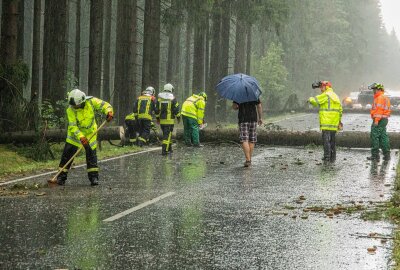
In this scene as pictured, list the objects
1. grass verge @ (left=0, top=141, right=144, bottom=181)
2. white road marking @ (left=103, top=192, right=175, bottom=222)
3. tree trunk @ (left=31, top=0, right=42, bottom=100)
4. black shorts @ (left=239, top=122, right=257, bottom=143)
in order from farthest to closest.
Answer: tree trunk @ (left=31, top=0, right=42, bottom=100) < black shorts @ (left=239, top=122, right=257, bottom=143) < grass verge @ (left=0, top=141, right=144, bottom=181) < white road marking @ (left=103, top=192, right=175, bottom=222)

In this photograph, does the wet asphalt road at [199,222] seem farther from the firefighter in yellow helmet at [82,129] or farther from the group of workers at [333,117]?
the group of workers at [333,117]

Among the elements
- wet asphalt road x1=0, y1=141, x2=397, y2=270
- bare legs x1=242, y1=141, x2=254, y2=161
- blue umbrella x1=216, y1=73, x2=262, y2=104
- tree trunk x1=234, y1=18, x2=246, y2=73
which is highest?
tree trunk x1=234, y1=18, x2=246, y2=73

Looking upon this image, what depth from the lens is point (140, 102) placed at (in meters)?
19.9

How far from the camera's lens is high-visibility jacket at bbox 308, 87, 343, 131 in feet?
56.9

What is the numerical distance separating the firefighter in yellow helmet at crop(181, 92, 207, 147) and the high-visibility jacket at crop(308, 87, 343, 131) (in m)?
4.16

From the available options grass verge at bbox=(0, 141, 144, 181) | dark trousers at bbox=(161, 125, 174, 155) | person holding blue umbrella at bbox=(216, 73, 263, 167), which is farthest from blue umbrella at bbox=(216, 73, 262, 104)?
grass verge at bbox=(0, 141, 144, 181)

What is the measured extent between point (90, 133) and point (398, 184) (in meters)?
5.29

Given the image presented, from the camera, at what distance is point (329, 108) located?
17.4m

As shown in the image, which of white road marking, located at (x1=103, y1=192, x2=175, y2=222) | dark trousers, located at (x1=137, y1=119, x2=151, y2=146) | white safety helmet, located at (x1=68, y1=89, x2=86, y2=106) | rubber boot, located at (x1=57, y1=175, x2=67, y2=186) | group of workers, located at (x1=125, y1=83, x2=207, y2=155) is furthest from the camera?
dark trousers, located at (x1=137, y1=119, x2=151, y2=146)

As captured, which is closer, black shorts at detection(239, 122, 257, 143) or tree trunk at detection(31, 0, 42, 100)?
black shorts at detection(239, 122, 257, 143)

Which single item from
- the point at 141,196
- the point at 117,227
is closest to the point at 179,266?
the point at 117,227

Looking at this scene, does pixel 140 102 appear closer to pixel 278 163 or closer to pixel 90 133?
pixel 278 163

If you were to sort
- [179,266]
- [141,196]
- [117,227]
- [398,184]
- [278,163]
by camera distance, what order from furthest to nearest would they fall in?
[278,163]
[398,184]
[141,196]
[117,227]
[179,266]

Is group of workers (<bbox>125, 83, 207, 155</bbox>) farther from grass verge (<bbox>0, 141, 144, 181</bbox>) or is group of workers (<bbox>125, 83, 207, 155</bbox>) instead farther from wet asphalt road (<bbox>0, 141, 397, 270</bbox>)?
wet asphalt road (<bbox>0, 141, 397, 270</bbox>)
